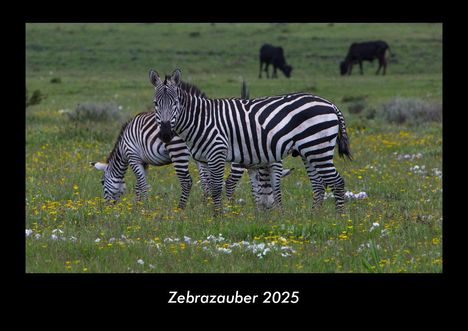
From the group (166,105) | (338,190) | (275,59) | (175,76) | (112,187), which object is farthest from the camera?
(275,59)

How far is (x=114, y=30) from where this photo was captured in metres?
55.6

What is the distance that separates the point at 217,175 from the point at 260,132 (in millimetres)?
871

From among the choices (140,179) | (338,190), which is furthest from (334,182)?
(140,179)

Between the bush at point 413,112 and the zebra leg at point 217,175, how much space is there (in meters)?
11.9

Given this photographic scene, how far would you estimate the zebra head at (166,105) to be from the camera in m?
10.8

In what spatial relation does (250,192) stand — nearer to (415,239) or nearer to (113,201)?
(113,201)

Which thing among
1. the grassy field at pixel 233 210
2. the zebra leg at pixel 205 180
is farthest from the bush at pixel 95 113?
the zebra leg at pixel 205 180

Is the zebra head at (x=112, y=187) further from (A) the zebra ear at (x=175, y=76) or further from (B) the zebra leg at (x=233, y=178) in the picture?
(A) the zebra ear at (x=175, y=76)

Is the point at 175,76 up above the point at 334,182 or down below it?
above

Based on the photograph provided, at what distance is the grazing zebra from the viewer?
11344 mm

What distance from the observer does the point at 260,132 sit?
1138 cm

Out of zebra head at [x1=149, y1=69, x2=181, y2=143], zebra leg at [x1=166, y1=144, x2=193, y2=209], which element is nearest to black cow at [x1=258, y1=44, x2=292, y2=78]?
zebra leg at [x1=166, y1=144, x2=193, y2=209]

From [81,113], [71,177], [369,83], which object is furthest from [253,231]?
[369,83]

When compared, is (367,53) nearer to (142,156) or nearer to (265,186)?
(142,156)
